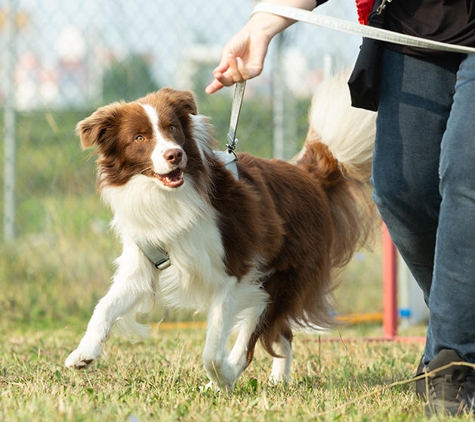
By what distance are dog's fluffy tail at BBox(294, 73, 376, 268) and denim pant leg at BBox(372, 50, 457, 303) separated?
1.20m

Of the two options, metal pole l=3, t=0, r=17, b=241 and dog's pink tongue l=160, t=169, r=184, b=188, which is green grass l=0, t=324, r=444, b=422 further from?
metal pole l=3, t=0, r=17, b=241

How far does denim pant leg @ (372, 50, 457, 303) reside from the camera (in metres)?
2.73

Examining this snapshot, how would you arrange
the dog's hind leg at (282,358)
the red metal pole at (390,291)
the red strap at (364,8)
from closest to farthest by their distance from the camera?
the red strap at (364,8) → the dog's hind leg at (282,358) → the red metal pole at (390,291)

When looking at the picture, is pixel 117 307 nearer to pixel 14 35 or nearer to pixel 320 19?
pixel 320 19

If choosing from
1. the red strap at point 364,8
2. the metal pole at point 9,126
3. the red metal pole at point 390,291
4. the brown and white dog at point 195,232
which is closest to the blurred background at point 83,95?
the metal pole at point 9,126

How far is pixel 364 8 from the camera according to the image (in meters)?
2.85

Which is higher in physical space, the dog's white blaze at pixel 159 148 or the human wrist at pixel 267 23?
the human wrist at pixel 267 23

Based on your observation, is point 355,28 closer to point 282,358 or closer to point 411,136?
point 411,136

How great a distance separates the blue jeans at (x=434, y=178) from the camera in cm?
252

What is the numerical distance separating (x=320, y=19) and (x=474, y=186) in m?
0.70

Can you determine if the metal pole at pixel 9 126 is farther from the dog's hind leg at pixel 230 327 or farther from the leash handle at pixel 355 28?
the leash handle at pixel 355 28

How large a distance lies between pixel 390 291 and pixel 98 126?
8.53ft

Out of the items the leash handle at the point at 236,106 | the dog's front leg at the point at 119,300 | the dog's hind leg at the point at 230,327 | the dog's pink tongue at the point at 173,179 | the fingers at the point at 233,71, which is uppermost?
the fingers at the point at 233,71

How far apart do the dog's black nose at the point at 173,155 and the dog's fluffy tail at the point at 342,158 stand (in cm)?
114
